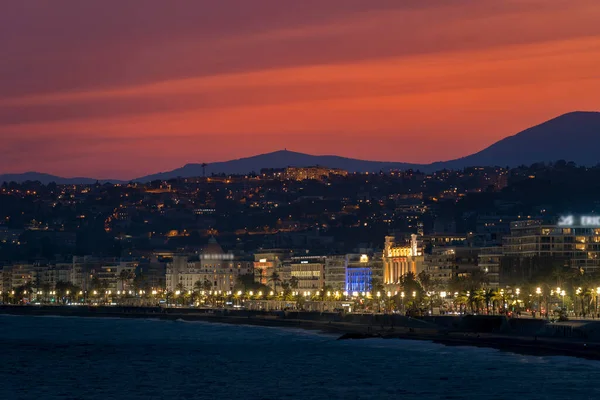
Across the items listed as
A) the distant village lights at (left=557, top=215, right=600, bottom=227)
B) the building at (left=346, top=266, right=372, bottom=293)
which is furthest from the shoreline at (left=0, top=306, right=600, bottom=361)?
the distant village lights at (left=557, top=215, right=600, bottom=227)

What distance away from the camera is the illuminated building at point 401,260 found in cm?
18151

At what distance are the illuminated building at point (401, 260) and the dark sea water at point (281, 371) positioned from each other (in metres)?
65.7

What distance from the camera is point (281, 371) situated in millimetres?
79938

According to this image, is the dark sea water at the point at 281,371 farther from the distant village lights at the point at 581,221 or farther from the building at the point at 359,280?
the building at the point at 359,280

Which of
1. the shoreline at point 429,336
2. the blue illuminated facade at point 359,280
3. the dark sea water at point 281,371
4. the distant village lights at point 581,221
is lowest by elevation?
the dark sea water at point 281,371

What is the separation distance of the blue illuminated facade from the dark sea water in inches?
3118

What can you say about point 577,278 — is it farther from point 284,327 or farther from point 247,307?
point 247,307

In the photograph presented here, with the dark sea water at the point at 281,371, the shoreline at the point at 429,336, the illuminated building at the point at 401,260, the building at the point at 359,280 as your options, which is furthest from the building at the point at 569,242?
the building at the point at 359,280

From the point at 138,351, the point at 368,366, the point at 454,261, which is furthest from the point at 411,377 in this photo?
the point at 454,261

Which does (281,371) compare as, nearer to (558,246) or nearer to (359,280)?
(558,246)

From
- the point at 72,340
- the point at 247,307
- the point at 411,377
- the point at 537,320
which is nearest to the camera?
the point at 411,377

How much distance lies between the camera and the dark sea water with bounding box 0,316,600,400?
66.5 metres

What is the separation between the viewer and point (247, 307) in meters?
195

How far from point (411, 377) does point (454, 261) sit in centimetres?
9753
